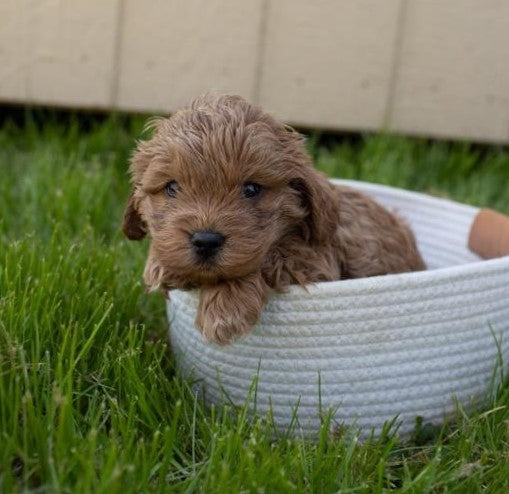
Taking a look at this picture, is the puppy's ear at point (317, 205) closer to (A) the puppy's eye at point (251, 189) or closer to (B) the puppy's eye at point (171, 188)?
(A) the puppy's eye at point (251, 189)

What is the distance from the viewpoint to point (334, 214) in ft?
7.94

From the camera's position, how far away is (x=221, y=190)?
7.05ft

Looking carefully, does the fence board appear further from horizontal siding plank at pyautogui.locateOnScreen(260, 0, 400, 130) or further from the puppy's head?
the puppy's head

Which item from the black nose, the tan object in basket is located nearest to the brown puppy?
the black nose

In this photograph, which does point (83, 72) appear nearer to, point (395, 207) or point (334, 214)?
point (395, 207)

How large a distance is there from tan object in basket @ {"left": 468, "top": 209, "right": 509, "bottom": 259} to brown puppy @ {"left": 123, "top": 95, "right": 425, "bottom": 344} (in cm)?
92

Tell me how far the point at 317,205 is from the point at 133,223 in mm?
615

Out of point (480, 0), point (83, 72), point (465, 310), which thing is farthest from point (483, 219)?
point (83, 72)

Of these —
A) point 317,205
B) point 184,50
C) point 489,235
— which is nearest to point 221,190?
point 317,205

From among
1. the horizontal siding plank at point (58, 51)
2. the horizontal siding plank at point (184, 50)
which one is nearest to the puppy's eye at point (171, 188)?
the horizontal siding plank at point (184, 50)

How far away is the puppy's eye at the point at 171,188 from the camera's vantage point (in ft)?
7.27

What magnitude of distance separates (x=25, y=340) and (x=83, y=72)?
2.72m

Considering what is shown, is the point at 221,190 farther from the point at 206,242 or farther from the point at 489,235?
the point at 489,235

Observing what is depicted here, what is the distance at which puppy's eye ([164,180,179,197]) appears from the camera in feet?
7.27
